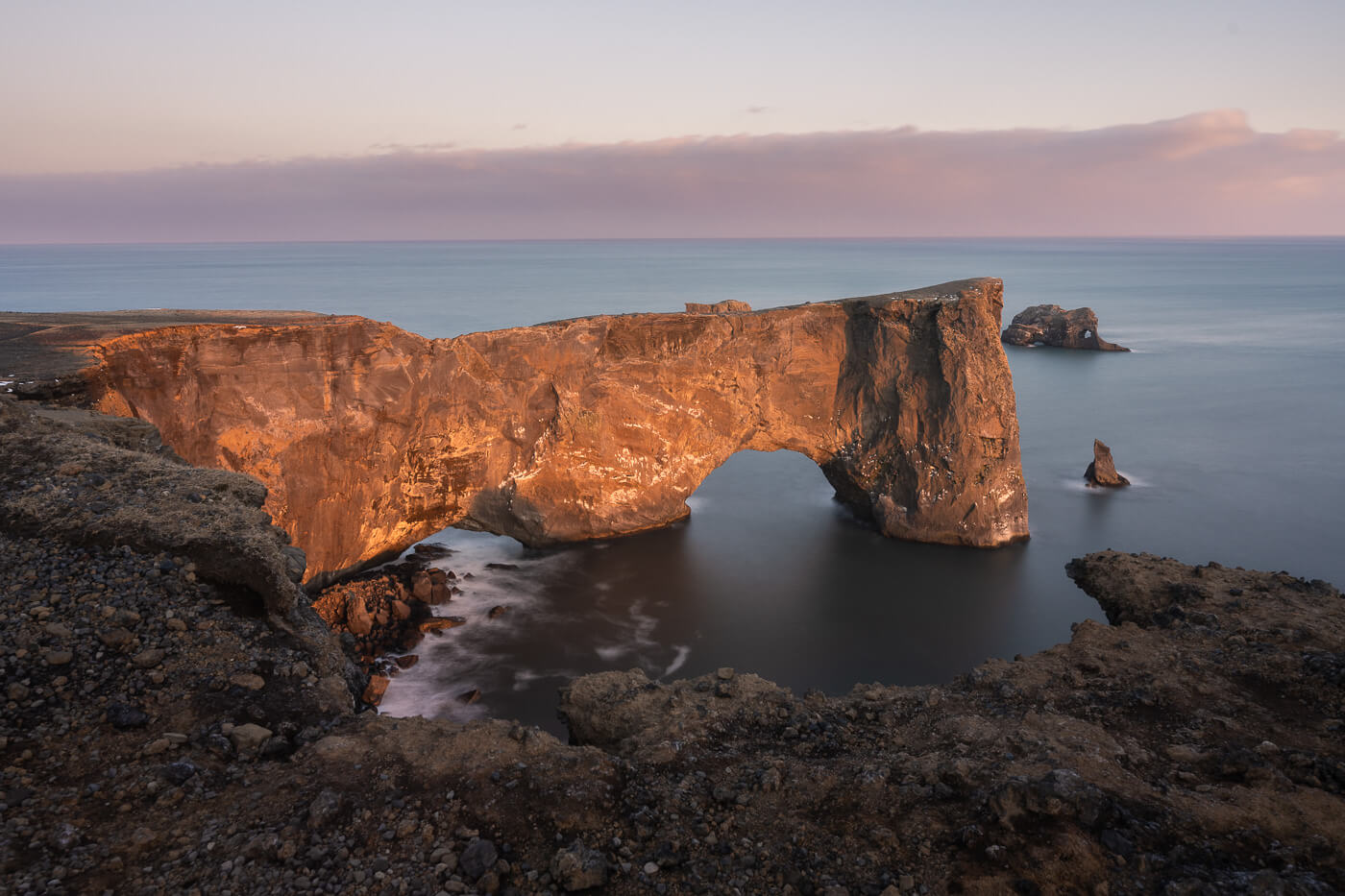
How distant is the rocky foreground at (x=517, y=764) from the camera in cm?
612

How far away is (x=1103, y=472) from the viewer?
29.2 meters

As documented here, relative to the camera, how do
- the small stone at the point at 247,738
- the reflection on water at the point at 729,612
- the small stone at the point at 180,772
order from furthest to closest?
1. the reflection on water at the point at 729,612
2. the small stone at the point at 247,738
3. the small stone at the point at 180,772

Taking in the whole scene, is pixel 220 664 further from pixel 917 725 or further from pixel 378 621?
pixel 378 621

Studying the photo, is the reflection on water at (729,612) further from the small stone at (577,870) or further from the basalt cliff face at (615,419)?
the small stone at (577,870)

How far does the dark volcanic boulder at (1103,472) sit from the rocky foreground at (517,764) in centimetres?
1963

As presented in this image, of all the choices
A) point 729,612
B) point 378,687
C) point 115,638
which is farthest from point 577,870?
point 729,612

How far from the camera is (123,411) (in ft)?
49.6

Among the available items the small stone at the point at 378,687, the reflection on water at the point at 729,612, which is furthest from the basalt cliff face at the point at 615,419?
the small stone at the point at 378,687

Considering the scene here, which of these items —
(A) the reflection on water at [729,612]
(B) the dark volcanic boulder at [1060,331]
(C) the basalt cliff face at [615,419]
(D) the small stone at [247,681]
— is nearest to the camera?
(D) the small stone at [247,681]

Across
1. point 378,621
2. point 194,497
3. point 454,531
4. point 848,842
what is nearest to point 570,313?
point 454,531

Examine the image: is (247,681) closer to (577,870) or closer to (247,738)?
(247,738)

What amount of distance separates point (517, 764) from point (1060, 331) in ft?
208

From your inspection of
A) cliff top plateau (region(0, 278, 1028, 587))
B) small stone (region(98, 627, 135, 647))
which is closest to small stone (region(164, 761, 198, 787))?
small stone (region(98, 627, 135, 647))

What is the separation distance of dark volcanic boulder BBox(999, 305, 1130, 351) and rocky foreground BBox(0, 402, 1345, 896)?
5529 centimetres
